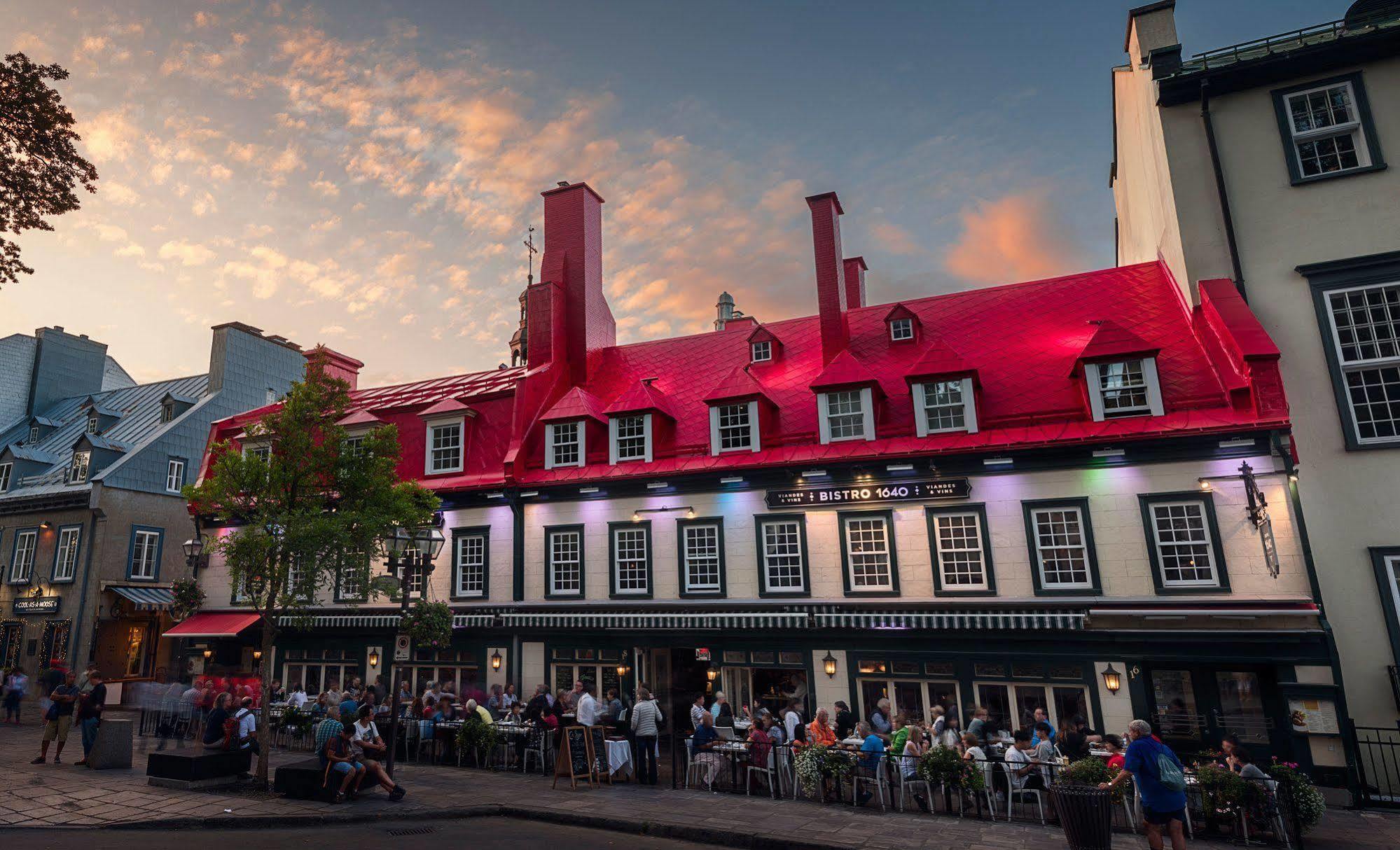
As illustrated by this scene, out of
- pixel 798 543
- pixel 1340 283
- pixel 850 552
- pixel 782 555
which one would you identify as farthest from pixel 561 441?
pixel 1340 283

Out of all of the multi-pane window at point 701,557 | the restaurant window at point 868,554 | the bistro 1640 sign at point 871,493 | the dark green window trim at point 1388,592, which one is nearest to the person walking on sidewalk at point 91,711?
the multi-pane window at point 701,557

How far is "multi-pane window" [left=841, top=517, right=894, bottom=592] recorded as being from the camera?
18.5 meters

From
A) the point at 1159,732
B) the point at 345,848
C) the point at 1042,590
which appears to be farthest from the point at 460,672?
the point at 1159,732

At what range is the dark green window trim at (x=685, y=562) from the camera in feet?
65.6

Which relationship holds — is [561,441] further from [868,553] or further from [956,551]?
[956,551]

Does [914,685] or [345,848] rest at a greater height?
[914,685]

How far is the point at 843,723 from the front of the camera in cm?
1681

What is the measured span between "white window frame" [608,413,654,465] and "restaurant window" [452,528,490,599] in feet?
14.8

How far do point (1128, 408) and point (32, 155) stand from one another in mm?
20412

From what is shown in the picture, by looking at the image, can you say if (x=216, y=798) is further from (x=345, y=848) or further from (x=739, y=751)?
(x=739, y=751)

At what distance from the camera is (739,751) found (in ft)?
48.9

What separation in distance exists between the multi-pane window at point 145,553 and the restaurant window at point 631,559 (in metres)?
21.8

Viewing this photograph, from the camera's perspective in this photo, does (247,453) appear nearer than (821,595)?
Yes

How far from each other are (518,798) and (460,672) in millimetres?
9735
